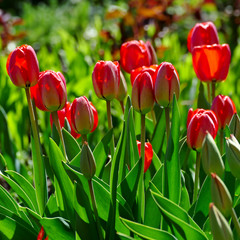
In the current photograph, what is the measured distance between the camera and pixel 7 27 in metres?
4.27

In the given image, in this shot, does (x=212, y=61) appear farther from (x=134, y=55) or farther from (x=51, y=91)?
(x=51, y=91)

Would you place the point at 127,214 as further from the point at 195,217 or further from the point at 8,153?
the point at 8,153

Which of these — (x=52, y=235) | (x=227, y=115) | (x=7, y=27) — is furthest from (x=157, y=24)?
(x=52, y=235)

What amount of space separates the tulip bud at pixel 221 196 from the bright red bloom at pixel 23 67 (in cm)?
63

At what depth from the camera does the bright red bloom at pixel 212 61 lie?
149 centimetres

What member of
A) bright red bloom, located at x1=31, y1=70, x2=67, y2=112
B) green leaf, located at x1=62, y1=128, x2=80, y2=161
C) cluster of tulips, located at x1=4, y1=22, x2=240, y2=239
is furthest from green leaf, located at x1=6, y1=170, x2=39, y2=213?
bright red bloom, located at x1=31, y1=70, x2=67, y2=112

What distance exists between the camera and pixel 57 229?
1.25 m

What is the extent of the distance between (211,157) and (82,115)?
1.41 ft

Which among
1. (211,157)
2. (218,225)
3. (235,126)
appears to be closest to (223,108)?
(235,126)

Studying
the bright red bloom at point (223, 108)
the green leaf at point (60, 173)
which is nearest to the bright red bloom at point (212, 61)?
the bright red bloom at point (223, 108)

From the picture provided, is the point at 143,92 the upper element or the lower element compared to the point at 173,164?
upper

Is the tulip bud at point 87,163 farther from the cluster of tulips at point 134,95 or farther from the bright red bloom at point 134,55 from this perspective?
the bright red bloom at point 134,55

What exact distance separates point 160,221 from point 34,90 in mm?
508

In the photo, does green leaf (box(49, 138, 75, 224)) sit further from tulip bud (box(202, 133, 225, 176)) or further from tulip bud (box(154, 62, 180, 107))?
tulip bud (box(202, 133, 225, 176))
